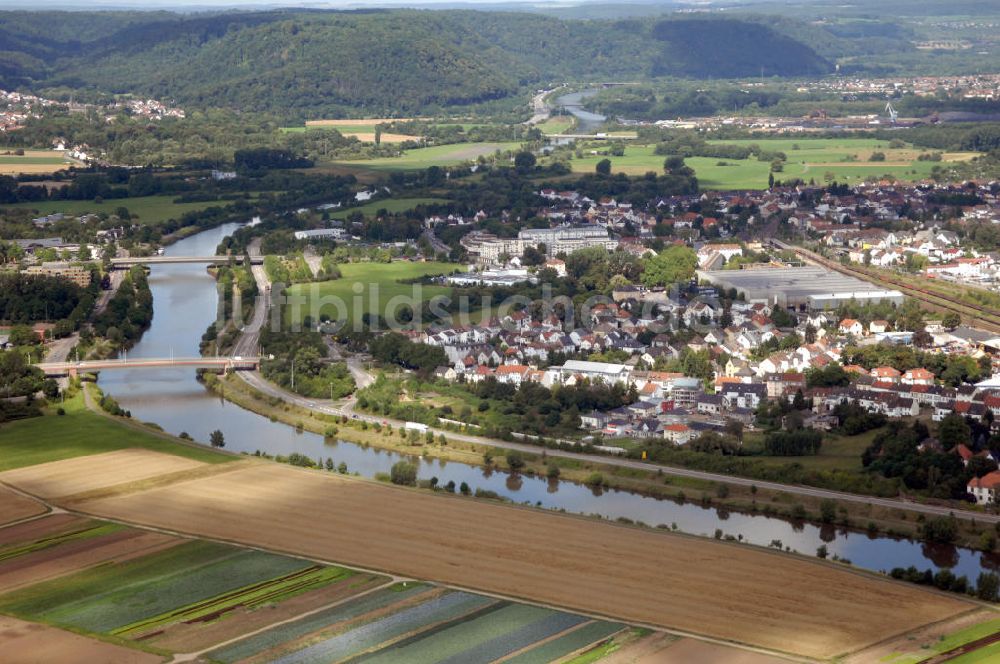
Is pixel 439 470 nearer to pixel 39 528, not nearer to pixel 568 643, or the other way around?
pixel 39 528

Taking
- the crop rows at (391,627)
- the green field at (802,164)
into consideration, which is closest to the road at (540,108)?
the green field at (802,164)

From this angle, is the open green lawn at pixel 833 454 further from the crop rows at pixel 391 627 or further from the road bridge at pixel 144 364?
the road bridge at pixel 144 364

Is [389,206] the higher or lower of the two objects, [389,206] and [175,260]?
the higher

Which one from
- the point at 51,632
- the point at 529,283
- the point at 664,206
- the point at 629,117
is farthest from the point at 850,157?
the point at 51,632

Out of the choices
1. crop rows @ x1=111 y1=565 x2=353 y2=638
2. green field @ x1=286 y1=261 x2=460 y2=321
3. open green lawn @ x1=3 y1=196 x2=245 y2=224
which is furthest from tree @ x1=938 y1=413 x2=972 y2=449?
open green lawn @ x1=3 y1=196 x2=245 y2=224

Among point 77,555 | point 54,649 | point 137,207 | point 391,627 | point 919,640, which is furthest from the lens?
point 137,207

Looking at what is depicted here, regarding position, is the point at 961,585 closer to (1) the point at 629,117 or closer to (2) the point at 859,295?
(2) the point at 859,295

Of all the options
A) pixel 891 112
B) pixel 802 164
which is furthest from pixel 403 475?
pixel 891 112
